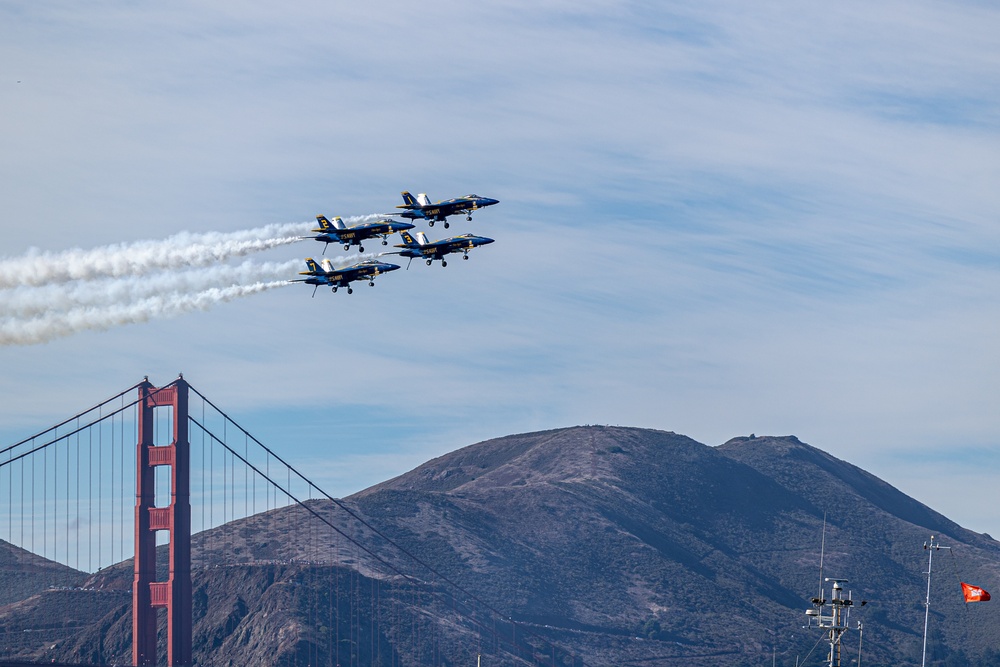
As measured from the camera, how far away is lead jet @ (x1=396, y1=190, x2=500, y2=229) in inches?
5714

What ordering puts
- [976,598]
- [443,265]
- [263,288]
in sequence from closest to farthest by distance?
[976,598]
[443,265]
[263,288]

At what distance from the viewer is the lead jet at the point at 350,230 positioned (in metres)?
144

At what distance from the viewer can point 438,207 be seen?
477 feet

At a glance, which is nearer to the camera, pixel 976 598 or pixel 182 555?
pixel 976 598

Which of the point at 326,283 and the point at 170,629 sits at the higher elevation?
the point at 326,283

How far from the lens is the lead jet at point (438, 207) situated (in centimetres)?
14512

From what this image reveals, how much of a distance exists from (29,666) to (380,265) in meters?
69.8

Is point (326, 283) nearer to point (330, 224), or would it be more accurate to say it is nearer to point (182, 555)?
point (330, 224)

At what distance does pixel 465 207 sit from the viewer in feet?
477

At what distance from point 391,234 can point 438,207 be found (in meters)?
5.24

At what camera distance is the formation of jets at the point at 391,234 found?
144500mm

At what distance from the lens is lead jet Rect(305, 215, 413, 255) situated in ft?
472

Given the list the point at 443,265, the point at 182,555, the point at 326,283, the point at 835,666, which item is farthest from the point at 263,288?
the point at 835,666

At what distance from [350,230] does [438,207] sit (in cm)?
811
